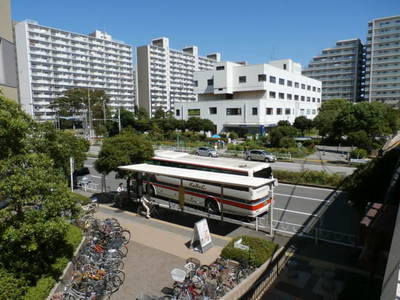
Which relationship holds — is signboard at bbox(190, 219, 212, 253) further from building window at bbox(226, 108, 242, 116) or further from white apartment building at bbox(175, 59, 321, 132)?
building window at bbox(226, 108, 242, 116)

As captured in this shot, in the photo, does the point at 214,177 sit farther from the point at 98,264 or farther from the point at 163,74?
the point at 163,74

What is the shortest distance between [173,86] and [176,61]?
9650 millimetres

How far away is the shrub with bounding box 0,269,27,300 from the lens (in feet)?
21.2

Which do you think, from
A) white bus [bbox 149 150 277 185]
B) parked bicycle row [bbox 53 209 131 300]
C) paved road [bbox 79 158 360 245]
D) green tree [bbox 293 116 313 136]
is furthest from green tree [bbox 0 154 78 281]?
green tree [bbox 293 116 313 136]

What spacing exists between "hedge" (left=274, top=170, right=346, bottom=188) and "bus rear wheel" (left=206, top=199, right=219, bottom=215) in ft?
35.5

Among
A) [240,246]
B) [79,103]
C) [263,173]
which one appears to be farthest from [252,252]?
[79,103]

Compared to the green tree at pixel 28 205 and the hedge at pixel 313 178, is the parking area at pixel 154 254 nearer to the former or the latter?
the green tree at pixel 28 205

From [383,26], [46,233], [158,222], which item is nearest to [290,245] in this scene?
[158,222]

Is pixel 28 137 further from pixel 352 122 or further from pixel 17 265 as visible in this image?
pixel 352 122

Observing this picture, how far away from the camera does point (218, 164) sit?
16516 millimetres

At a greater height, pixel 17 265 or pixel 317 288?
pixel 17 265

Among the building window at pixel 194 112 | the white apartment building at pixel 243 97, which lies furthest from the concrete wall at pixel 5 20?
the building window at pixel 194 112

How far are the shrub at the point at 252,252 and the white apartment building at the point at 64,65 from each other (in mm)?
73361

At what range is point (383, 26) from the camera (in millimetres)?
101500
